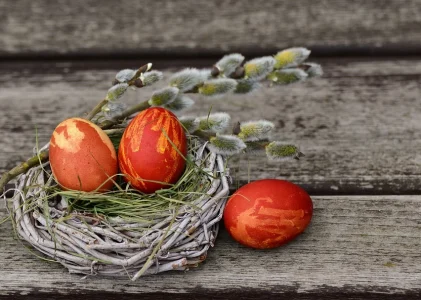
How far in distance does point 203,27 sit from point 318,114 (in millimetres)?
622

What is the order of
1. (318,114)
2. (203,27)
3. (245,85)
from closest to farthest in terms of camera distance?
(245,85) < (318,114) < (203,27)

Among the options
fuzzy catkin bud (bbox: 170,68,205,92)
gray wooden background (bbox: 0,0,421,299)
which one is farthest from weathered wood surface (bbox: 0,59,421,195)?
fuzzy catkin bud (bbox: 170,68,205,92)

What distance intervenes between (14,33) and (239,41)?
0.77m

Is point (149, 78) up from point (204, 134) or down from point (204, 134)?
up

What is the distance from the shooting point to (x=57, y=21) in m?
2.13

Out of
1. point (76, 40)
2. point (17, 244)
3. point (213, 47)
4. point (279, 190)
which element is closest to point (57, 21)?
point (76, 40)

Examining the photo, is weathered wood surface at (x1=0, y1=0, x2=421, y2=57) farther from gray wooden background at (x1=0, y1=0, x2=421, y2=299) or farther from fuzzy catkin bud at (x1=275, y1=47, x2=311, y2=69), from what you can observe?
fuzzy catkin bud at (x1=275, y1=47, x2=311, y2=69)

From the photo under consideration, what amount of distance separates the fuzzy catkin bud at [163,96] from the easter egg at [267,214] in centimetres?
26

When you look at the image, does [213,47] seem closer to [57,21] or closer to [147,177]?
[57,21]

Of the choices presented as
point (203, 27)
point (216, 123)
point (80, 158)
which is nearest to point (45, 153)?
point (80, 158)

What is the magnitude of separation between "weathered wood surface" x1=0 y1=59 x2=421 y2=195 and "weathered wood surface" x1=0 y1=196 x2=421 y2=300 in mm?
164

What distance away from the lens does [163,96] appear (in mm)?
1274

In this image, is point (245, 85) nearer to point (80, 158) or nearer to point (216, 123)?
point (216, 123)

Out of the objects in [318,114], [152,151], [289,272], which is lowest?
[289,272]
